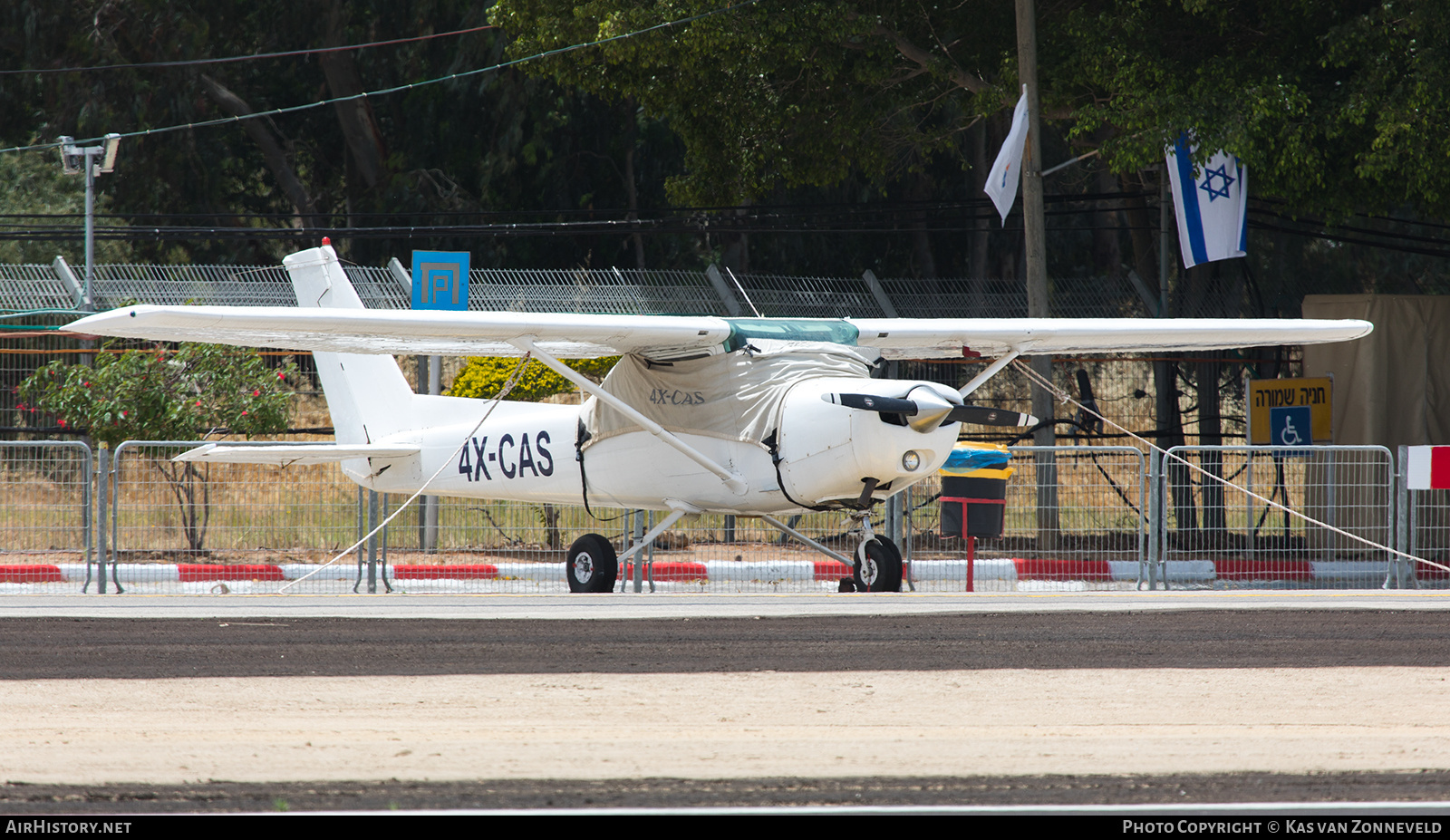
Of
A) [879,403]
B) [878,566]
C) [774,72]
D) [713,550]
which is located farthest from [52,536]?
[774,72]

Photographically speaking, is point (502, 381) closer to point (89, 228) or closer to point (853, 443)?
point (89, 228)

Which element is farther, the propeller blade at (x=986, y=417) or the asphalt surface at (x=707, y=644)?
the propeller blade at (x=986, y=417)

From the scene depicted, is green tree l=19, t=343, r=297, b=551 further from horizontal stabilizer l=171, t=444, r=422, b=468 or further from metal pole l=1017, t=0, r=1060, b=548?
metal pole l=1017, t=0, r=1060, b=548

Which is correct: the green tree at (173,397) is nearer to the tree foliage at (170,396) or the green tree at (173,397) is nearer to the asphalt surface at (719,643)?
the tree foliage at (170,396)

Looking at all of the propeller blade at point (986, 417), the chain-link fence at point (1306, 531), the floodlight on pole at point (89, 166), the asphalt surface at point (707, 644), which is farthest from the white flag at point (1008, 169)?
the floodlight on pole at point (89, 166)

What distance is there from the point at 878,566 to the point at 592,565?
2709mm

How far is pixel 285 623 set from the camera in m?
7.82

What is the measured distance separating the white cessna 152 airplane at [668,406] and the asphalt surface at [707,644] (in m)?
2.84

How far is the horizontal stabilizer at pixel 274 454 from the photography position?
1234 cm

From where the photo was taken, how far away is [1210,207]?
17.4 meters

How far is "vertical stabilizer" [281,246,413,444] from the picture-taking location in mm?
14062

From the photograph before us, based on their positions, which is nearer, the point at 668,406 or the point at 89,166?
the point at 668,406

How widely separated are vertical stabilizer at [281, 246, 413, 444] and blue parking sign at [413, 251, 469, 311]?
2.73 ft

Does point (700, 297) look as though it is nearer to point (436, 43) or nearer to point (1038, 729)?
point (1038, 729)
